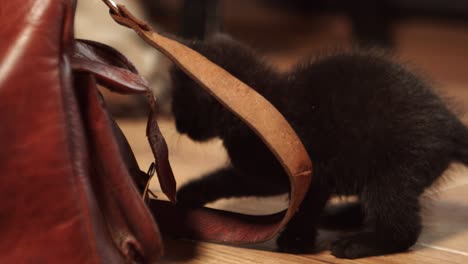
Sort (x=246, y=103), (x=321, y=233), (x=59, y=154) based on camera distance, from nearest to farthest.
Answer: (x=59, y=154)
(x=246, y=103)
(x=321, y=233)

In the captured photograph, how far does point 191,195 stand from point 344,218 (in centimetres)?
25

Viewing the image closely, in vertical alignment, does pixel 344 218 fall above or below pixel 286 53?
above

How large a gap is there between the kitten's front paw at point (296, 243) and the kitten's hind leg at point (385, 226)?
0.03m

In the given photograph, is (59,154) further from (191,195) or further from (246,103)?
(191,195)

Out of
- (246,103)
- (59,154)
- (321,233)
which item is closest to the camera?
(59,154)

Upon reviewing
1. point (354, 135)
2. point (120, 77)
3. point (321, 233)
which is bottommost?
point (321, 233)

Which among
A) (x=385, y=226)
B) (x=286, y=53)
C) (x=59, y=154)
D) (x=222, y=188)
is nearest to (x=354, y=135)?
(x=385, y=226)

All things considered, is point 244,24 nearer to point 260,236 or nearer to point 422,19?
point 422,19

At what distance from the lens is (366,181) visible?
1.04 m

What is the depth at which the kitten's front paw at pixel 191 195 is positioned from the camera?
1.20 metres

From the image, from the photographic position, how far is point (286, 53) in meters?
3.39

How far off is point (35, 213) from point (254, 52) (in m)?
0.48

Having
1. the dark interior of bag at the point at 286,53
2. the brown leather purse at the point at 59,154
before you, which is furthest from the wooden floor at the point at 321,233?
the brown leather purse at the point at 59,154

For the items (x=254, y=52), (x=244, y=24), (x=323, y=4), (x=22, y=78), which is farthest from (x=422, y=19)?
(x=22, y=78)
